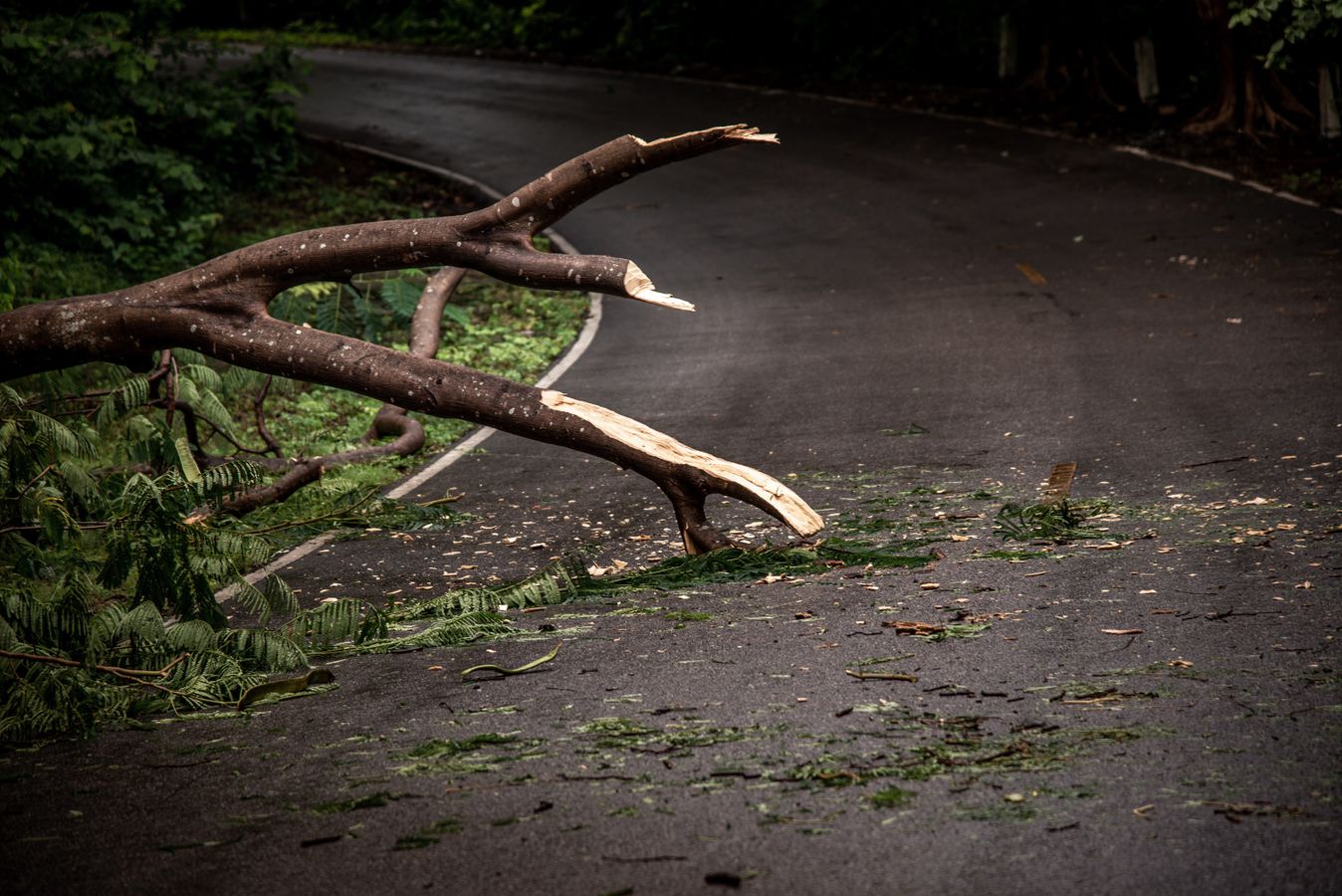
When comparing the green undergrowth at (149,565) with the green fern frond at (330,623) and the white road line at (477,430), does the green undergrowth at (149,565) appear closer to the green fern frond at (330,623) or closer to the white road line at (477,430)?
the green fern frond at (330,623)

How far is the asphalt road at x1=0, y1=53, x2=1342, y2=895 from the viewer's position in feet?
13.2

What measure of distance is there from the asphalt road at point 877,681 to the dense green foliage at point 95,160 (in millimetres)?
6475

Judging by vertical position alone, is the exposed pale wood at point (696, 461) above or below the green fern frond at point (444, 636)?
above

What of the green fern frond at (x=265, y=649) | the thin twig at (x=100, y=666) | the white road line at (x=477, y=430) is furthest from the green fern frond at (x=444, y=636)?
the white road line at (x=477, y=430)

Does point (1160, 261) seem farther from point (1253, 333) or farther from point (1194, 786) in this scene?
point (1194, 786)

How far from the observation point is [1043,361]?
11695 millimetres

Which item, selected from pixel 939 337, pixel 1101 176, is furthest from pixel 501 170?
pixel 939 337

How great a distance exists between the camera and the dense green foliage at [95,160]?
49.3 feet

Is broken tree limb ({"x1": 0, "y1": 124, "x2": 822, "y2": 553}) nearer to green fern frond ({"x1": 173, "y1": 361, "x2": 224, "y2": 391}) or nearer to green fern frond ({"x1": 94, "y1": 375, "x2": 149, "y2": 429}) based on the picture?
green fern frond ({"x1": 94, "y1": 375, "x2": 149, "y2": 429})

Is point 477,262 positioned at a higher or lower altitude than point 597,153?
lower

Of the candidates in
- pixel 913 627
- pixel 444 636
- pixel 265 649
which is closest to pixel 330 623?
pixel 265 649

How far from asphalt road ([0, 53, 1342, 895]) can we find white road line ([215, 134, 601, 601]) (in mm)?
237

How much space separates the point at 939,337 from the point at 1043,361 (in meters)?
1.47

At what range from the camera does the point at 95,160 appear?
1577cm
